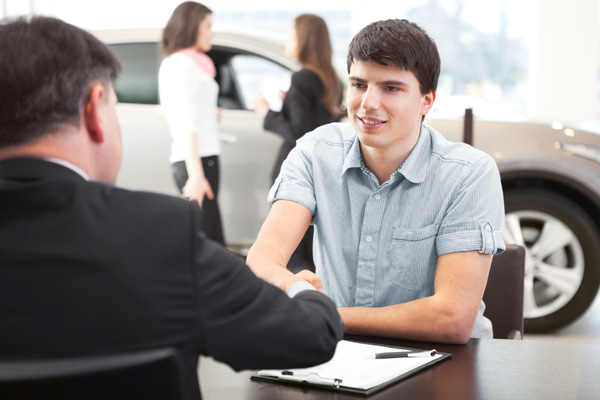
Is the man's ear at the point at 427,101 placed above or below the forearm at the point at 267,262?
above

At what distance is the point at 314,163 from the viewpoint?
6.95ft

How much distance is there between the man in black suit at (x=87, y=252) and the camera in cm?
93

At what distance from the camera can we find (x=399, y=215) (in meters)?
2.00

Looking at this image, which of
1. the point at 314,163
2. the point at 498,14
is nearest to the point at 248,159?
the point at 314,163

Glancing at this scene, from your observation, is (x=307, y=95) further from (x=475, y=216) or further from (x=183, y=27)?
(x=475, y=216)

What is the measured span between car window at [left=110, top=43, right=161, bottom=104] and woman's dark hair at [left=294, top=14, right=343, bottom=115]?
1034mm

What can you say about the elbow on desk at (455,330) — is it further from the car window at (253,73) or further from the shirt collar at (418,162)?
the car window at (253,73)

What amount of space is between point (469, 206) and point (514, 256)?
331mm

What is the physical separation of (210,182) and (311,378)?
2.91 meters

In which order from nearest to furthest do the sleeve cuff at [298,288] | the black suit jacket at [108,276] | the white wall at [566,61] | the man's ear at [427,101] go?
1. the black suit jacket at [108,276]
2. the sleeve cuff at [298,288]
3. the man's ear at [427,101]
4. the white wall at [566,61]

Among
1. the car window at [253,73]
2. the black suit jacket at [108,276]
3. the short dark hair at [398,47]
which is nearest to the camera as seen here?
the black suit jacket at [108,276]

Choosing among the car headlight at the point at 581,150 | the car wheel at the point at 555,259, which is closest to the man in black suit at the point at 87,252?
the car wheel at the point at 555,259

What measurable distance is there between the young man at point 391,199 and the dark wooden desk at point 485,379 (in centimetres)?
29

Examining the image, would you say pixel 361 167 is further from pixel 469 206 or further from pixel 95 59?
pixel 95 59
